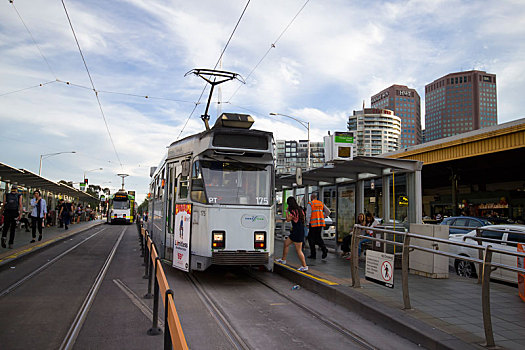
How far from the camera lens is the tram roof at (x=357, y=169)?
1037 cm

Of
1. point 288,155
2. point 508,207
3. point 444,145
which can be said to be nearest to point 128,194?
point 444,145

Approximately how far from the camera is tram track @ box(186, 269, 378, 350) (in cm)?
491

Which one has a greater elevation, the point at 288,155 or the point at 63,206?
the point at 288,155

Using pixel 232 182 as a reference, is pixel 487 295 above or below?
below

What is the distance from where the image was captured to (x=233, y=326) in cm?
555

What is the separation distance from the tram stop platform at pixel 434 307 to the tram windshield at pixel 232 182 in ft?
6.37

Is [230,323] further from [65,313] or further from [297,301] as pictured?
[65,313]

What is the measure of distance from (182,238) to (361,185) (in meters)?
6.29

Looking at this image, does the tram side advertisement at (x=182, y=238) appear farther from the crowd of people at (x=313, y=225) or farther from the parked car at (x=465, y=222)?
the parked car at (x=465, y=222)

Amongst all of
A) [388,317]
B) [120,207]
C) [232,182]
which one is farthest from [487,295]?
[120,207]

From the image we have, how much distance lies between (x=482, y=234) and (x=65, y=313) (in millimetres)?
9083

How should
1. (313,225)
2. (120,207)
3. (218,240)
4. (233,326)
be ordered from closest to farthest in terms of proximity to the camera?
1. (233,326)
2. (218,240)
3. (313,225)
4. (120,207)

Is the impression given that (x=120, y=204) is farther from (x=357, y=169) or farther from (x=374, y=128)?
(x=374, y=128)

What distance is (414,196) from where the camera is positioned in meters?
10.4
